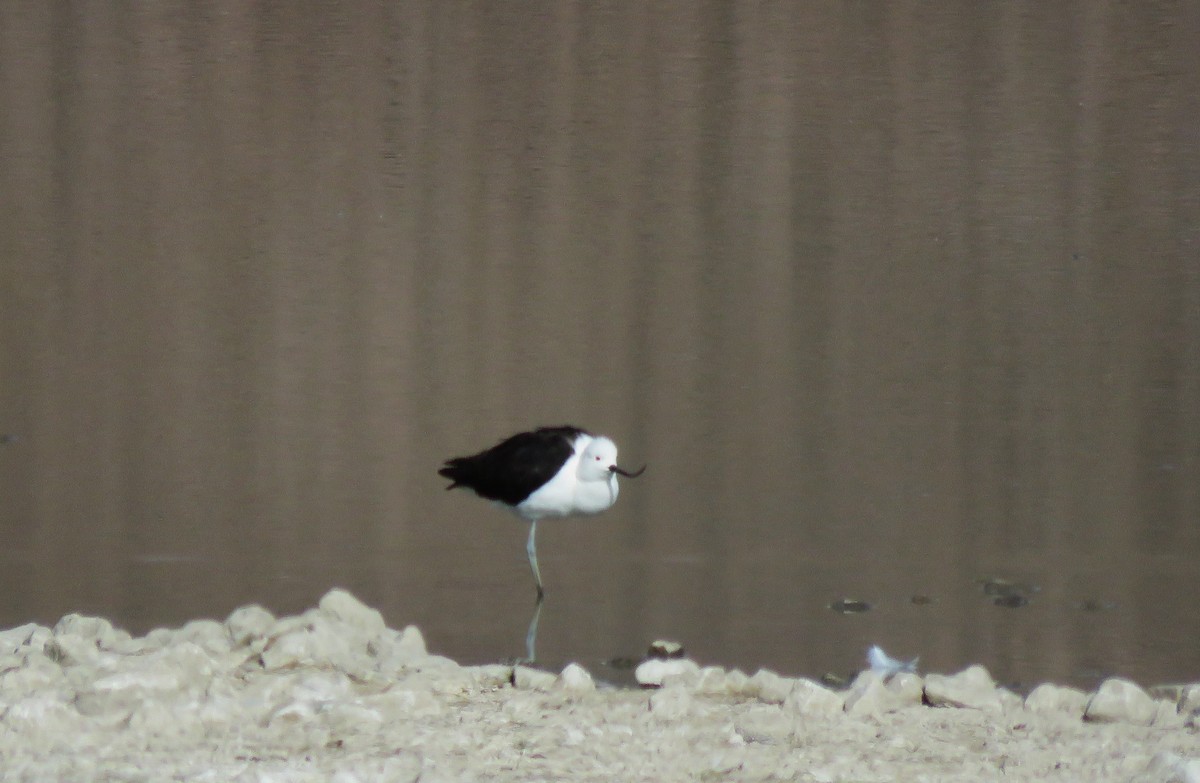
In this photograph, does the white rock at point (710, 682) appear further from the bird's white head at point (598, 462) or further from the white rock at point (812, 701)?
the bird's white head at point (598, 462)

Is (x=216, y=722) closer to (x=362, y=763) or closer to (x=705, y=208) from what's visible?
(x=362, y=763)

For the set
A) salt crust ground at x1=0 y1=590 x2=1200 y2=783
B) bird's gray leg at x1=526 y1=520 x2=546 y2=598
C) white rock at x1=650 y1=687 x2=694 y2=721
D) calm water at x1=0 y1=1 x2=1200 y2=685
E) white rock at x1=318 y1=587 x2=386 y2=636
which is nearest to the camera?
salt crust ground at x1=0 y1=590 x2=1200 y2=783

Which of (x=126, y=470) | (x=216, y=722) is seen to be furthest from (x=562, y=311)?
(x=216, y=722)

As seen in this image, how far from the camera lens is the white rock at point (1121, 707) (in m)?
3.26

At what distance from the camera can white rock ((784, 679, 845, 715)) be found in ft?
10.6

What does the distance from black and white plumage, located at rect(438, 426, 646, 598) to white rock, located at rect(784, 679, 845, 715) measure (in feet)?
4.94

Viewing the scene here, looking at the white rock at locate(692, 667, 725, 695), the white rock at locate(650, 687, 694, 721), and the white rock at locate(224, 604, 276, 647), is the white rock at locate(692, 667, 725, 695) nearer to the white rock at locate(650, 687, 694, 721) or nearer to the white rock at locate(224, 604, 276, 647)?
the white rock at locate(650, 687, 694, 721)

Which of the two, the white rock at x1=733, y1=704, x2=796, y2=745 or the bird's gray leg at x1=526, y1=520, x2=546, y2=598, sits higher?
the bird's gray leg at x1=526, y1=520, x2=546, y2=598

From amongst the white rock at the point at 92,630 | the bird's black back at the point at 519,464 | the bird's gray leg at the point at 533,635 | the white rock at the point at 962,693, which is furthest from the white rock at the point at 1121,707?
the white rock at the point at 92,630

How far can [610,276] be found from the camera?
17.1ft

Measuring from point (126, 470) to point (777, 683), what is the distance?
281cm

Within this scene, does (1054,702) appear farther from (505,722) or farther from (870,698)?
(505,722)

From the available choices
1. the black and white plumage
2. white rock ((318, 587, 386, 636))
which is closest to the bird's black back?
the black and white plumage

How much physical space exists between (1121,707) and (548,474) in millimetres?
2008
